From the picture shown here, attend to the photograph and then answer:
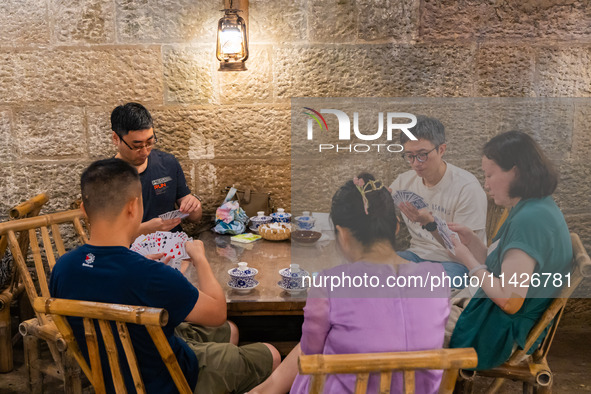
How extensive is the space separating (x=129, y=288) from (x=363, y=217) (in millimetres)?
699

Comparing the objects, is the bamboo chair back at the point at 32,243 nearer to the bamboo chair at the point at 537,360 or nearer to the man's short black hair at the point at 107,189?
the man's short black hair at the point at 107,189

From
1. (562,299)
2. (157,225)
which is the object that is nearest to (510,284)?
(562,299)

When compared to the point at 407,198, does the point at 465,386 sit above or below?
below

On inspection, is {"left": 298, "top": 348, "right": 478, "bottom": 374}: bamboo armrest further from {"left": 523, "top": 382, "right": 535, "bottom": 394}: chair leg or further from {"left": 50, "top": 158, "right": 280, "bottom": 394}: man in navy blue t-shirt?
{"left": 523, "top": 382, "right": 535, "bottom": 394}: chair leg

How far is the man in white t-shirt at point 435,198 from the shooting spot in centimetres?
221

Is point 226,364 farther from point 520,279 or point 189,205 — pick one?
point 189,205

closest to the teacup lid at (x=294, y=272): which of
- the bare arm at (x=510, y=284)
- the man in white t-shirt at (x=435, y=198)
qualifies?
the man in white t-shirt at (x=435, y=198)

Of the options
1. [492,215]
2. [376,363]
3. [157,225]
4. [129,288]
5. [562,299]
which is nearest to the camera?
[376,363]

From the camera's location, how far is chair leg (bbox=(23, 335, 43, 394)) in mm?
2275

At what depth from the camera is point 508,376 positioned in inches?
74.0

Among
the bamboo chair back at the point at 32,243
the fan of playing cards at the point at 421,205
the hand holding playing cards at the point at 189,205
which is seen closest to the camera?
the fan of playing cards at the point at 421,205

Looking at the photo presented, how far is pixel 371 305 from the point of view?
4.47 ft

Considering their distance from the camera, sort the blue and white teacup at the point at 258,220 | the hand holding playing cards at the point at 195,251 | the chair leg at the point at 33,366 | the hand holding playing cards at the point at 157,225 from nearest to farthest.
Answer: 1. the hand holding playing cards at the point at 195,251
2. the chair leg at the point at 33,366
3. the hand holding playing cards at the point at 157,225
4. the blue and white teacup at the point at 258,220

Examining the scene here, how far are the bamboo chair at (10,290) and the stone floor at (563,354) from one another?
0.10 metres
